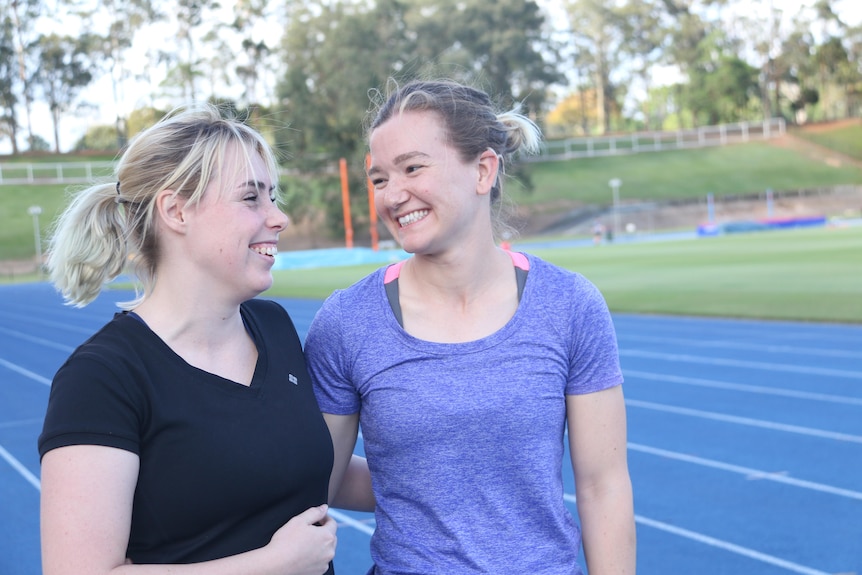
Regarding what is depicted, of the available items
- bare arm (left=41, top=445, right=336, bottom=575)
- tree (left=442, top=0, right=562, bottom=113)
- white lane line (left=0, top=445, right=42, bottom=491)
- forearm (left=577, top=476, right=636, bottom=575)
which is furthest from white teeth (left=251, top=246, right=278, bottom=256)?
tree (left=442, top=0, right=562, bottom=113)

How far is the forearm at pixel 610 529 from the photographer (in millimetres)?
2209

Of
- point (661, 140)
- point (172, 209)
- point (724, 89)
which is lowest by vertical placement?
point (172, 209)

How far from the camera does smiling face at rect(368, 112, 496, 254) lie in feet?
7.22

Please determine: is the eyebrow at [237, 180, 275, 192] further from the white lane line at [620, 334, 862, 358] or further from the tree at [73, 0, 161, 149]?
the tree at [73, 0, 161, 149]

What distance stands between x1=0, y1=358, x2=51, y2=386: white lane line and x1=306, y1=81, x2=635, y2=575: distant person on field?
10.4 metres

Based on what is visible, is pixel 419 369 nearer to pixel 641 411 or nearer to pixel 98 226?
pixel 98 226

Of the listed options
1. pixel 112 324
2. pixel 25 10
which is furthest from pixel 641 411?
pixel 25 10

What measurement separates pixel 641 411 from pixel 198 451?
7.10m

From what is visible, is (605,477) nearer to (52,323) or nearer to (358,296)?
(358,296)

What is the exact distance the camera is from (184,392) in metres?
1.95

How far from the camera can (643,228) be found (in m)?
54.7

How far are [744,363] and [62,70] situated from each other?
64.0 metres

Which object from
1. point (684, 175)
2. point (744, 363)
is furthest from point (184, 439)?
point (684, 175)

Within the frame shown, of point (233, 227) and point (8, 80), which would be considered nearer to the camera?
point (233, 227)
